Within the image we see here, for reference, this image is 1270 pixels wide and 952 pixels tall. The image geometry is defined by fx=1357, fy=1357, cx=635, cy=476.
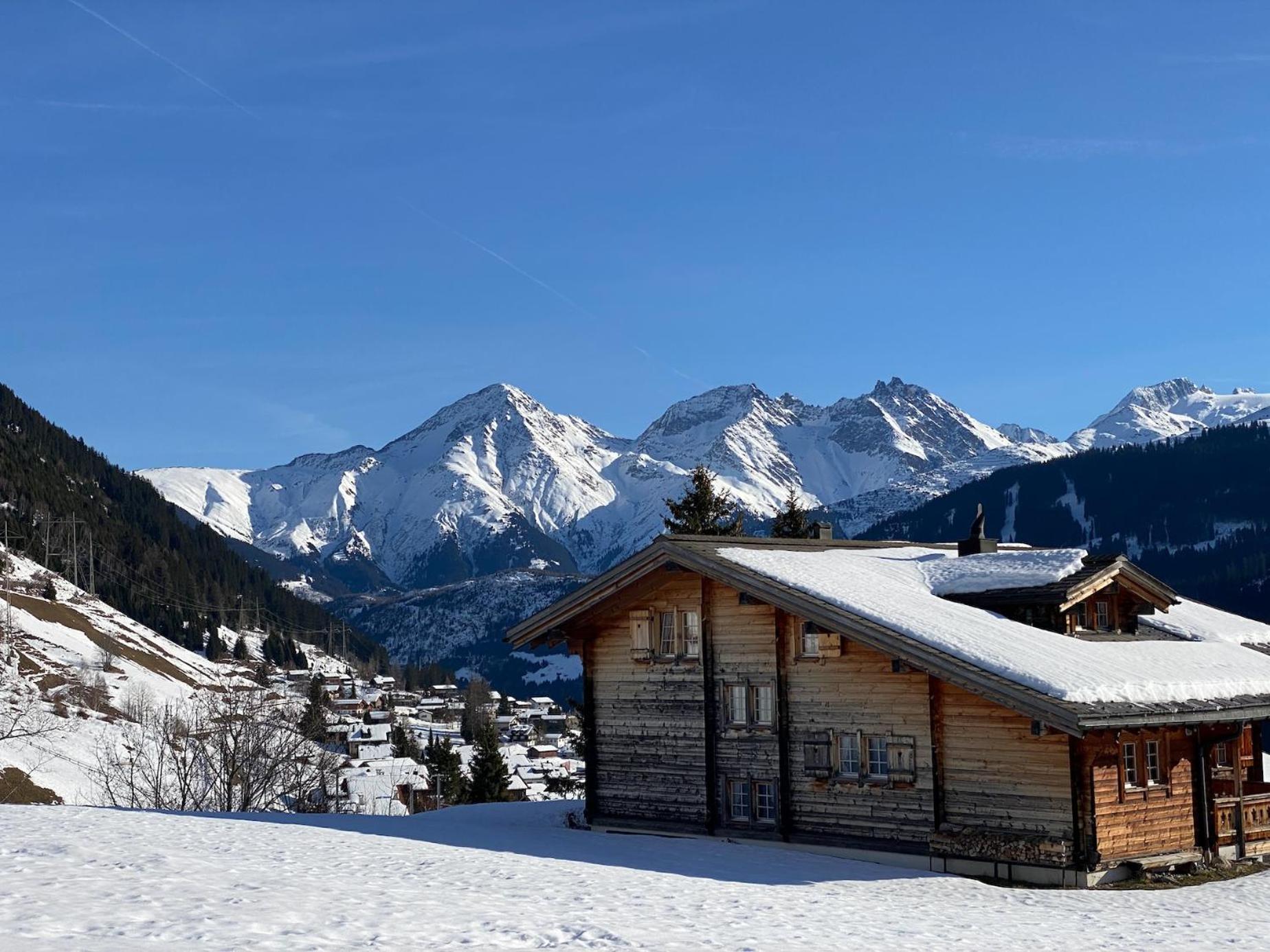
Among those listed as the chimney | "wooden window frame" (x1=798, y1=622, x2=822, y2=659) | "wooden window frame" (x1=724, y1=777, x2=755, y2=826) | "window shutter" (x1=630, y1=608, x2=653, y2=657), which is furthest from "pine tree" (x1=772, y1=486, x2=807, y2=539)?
"wooden window frame" (x1=798, y1=622, x2=822, y2=659)

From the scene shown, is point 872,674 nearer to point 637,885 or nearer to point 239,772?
point 637,885

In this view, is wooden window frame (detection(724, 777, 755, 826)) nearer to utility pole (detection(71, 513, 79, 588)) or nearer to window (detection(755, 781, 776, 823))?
window (detection(755, 781, 776, 823))

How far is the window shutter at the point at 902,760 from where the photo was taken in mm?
27375

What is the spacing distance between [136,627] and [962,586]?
154m

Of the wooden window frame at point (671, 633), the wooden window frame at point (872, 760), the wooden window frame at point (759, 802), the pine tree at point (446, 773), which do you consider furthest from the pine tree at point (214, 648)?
the wooden window frame at point (872, 760)

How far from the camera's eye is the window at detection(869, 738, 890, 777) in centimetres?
2827

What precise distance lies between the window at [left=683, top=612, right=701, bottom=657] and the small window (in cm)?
1174

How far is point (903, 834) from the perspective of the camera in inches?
1083


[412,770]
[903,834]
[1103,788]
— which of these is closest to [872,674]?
[903,834]

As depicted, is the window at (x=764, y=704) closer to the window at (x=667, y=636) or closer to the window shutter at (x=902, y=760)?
the window at (x=667, y=636)

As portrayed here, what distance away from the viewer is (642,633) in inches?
1307

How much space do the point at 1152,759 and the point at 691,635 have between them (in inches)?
416

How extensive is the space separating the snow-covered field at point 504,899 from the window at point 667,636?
5.12 metres

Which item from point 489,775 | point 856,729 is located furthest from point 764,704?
point 489,775
